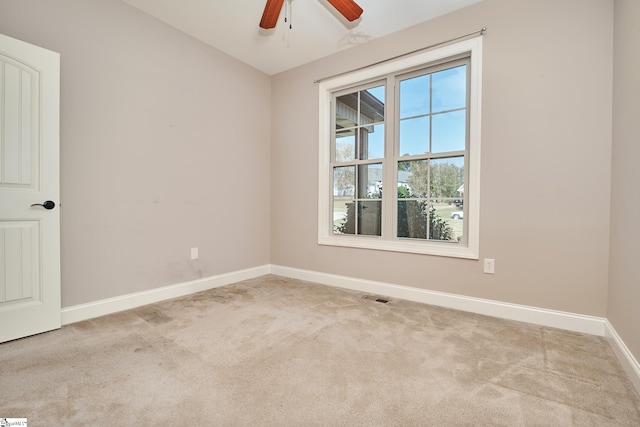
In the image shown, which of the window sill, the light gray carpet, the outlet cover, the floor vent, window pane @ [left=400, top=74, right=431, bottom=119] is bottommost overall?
the light gray carpet

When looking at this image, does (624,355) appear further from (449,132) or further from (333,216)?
(333,216)

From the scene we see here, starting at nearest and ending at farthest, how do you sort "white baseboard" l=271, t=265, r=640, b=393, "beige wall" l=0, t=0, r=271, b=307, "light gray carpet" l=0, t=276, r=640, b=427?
"light gray carpet" l=0, t=276, r=640, b=427
"white baseboard" l=271, t=265, r=640, b=393
"beige wall" l=0, t=0, r=271, b=307

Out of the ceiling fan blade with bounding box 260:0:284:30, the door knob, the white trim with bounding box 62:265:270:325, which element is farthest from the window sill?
the door knob

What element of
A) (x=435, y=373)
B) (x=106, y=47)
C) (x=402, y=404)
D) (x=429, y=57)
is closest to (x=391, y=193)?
(x=429, y=57)

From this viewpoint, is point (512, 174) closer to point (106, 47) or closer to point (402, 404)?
point (402, 404)

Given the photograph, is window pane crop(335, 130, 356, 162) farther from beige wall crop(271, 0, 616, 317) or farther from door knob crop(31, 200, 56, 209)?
Result: door knob crop(31, 200, 56, 209)

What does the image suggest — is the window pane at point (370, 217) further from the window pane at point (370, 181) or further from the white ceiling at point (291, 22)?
the white ceiling at point (291, 22)

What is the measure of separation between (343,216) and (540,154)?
2.00 metres

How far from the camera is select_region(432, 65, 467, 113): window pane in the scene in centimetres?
280

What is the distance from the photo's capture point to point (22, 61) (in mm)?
2041

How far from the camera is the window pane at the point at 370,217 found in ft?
10.9

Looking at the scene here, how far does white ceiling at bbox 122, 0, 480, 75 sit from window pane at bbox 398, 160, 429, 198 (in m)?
1.37

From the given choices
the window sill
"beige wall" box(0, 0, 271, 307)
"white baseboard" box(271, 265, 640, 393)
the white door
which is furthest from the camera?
the window sill

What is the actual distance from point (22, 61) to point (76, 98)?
0.36 meters
